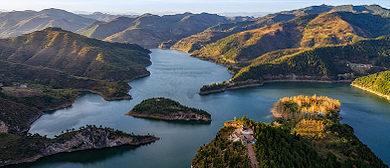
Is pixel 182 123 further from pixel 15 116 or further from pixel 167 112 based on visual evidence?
pixel 15 116

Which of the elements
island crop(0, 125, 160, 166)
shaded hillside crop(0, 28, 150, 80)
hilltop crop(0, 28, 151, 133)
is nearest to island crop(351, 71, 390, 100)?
island crop(0, 125, 160, 166)

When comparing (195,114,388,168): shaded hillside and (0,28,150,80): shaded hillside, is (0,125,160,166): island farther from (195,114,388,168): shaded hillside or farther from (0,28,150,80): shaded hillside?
(0,28,150,80): shaded hillside

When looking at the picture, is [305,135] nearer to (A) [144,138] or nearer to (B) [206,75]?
(A) [144,138]

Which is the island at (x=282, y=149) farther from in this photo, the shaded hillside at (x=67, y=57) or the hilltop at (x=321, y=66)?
the shaded hillside at (x=67, y=57)

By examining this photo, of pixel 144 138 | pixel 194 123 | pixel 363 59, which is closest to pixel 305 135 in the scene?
pixel 194 123

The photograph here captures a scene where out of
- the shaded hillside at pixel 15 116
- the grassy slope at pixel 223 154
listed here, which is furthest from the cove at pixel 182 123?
the grassy slope at pixel 223 154

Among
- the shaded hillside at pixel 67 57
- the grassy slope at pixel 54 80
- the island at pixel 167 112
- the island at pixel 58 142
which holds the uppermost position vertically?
the shaded hillside at pixel 67 57

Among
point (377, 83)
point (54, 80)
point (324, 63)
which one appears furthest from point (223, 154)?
point (324, 63)
